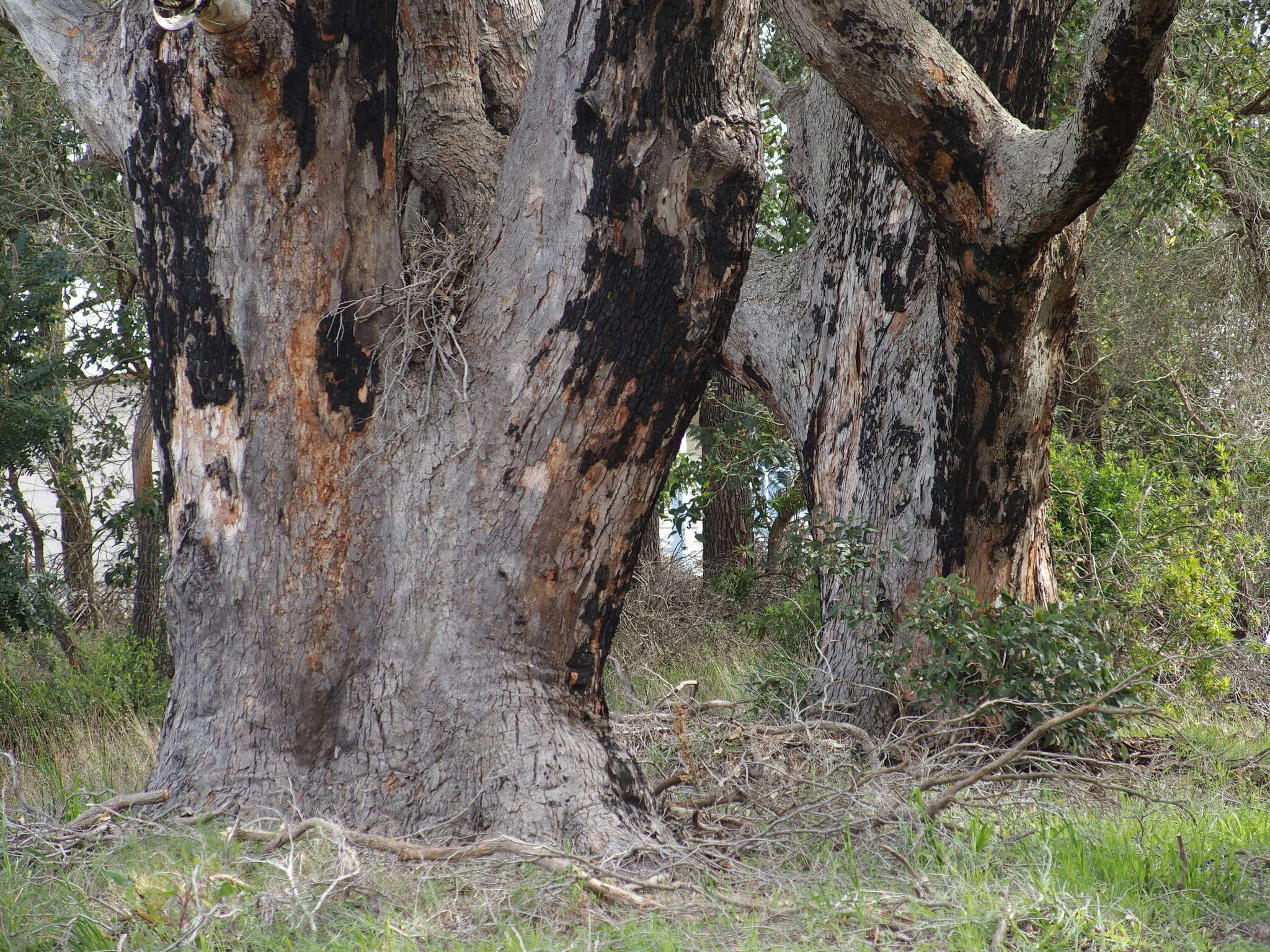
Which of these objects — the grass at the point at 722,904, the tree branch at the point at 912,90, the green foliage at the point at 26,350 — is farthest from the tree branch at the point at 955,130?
the green foliage at the point at 26,350

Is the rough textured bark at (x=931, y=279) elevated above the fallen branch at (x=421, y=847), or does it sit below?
above

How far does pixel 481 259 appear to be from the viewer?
11.2 feet

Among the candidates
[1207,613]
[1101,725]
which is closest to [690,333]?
[1101,725]

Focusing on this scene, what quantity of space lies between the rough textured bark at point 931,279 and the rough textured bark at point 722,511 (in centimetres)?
397

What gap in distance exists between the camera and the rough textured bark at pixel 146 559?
895 centimetres

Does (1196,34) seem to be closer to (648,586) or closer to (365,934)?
(648,586)

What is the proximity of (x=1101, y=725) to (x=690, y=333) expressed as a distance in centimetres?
267

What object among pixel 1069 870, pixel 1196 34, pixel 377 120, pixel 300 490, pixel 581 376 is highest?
pixel 1196 34

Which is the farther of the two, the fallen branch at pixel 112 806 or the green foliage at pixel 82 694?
the green foliage at pixel 82 694

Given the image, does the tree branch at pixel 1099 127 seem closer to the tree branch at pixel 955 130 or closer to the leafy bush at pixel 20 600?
the tree branch at pixel 955 130

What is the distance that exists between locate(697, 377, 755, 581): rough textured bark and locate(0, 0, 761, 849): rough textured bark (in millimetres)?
6128

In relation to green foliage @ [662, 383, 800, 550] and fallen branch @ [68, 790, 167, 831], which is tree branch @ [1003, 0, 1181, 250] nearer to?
fallen branch @ [68, 790, 167, 831]

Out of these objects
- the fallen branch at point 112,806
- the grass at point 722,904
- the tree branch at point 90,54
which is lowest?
the grass at point 722,904

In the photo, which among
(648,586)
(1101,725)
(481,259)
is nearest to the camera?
(481,259)
